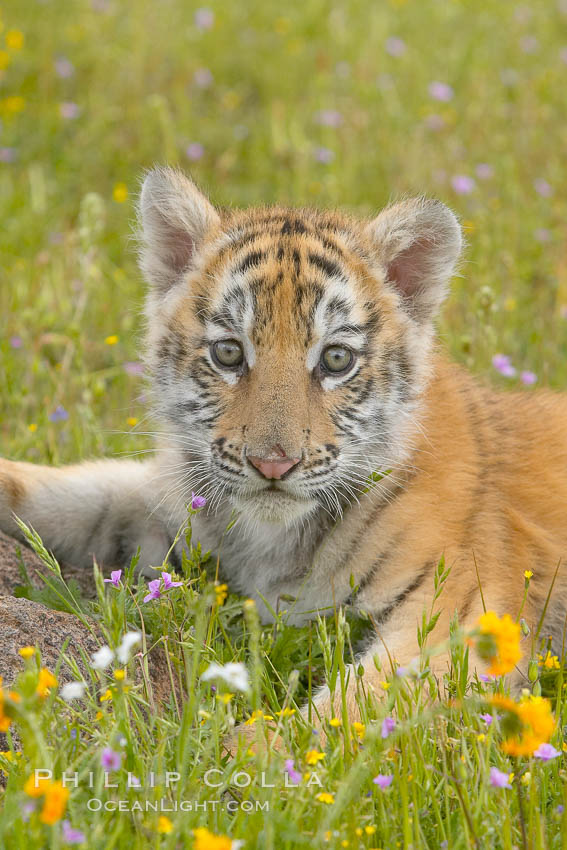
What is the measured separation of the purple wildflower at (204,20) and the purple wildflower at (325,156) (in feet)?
7.85

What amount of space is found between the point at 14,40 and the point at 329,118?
2.70 metres

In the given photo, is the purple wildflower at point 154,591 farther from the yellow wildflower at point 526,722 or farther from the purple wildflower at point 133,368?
the purple wildflower at point 133,368

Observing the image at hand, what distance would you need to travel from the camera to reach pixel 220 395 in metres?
3.83

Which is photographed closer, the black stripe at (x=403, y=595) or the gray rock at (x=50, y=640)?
the gray rock at (x=50, y=640)

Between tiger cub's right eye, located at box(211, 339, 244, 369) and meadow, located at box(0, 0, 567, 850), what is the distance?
0.76 m

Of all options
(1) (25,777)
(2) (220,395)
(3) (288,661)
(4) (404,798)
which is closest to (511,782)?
(4) (404,798)

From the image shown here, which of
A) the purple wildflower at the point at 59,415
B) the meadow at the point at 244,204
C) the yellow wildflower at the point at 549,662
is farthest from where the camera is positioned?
the purple wildflower at the point at 59,415

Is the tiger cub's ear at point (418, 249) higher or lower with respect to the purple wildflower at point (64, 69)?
lower

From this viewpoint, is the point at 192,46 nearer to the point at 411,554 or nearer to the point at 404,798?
the point at 411,554

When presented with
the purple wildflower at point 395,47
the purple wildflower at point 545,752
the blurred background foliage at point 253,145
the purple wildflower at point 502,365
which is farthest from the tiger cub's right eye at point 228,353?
the purple wildflower at point 395,47

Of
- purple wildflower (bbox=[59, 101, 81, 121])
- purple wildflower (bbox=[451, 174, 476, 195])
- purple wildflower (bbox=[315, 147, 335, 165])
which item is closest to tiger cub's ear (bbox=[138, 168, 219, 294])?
purple wildflower (bbox=[451, 174, 476, 195])

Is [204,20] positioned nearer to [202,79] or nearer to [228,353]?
[202,79]

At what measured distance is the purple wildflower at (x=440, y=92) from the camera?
30.0ft

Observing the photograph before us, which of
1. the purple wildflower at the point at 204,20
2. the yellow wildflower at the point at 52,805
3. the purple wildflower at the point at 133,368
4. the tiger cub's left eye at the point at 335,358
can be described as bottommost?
the yellow wildflower at the point at 52,805
